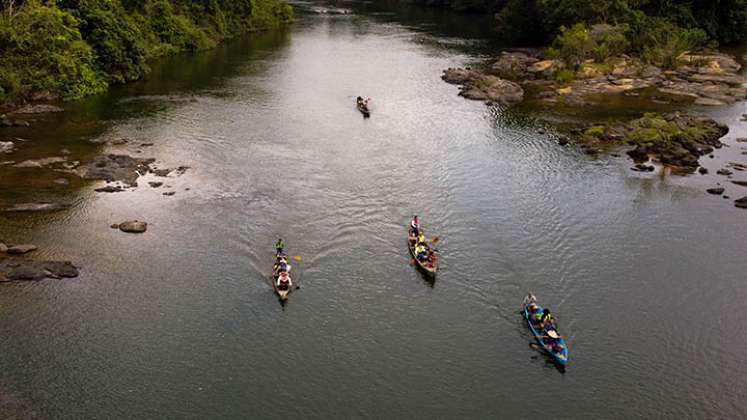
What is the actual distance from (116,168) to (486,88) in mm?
44827

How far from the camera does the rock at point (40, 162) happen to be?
5130 cm

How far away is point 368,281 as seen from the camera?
38094 millimetres

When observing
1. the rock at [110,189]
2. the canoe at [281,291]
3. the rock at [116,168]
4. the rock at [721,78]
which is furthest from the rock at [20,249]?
the rock at [721,78]

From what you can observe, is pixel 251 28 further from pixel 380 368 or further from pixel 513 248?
pixel 380 368

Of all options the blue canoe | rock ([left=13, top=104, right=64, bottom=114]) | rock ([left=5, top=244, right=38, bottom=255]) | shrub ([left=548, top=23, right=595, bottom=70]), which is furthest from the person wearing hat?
shrub ([left=548, top=23, right=595, bottom=70])

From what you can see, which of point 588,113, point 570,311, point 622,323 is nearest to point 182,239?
point 570,311

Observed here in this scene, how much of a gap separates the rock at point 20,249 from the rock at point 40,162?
14.1 metres

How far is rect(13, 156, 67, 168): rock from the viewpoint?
51303mm

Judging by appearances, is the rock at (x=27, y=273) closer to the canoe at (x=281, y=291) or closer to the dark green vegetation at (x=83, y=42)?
the canoe at (x=281, y=291)

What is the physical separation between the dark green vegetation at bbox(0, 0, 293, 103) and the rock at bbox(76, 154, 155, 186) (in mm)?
17684

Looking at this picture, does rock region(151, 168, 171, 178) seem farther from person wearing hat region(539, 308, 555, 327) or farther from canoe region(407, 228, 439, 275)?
person wearing hat region(539, 308, 555, 327)

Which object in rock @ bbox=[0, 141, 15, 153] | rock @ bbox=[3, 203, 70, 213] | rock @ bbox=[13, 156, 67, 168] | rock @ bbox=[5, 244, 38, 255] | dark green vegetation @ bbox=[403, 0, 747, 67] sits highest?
dark green vegetation @ bbox=[403, 0, 747, 67]

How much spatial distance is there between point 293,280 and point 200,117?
34060 mm

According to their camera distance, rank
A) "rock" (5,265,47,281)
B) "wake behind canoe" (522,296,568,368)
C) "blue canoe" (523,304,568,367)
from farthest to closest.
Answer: "rock" (5,265,47,281)
"wake behind canoe" (522,296,568,368)
"blue canoe" (523,304,568,367)
